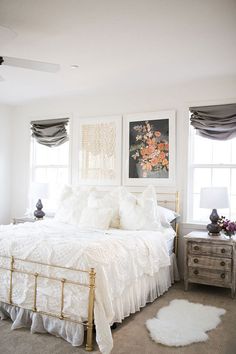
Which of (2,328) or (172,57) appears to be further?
(172,57)

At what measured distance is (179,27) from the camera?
9.76ft

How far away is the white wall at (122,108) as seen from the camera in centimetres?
454

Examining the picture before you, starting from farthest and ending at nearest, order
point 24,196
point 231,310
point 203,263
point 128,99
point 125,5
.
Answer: point 24,196 → point 128,99 → point 203,263 → point 231,310 → point 125,5

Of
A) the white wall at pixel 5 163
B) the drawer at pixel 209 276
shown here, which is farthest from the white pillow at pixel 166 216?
the white wall at pixel 5 163

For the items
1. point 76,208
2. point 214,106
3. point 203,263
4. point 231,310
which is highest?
point 214,106

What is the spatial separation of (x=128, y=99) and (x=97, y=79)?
682mm

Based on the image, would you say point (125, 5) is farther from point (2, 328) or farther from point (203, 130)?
point (2, 328)

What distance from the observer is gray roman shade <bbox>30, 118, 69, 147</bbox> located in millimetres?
5711

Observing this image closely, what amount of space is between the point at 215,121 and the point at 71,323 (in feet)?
9.75

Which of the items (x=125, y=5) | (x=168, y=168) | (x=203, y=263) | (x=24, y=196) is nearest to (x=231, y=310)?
(x=203, y=263)

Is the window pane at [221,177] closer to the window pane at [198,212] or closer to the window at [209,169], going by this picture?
the window at [209,169]

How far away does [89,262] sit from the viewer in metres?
2.74

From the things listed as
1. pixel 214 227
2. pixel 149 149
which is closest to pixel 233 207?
pixel 214 227

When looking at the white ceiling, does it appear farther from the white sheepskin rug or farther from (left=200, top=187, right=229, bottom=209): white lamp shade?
the white sheepskin rug
